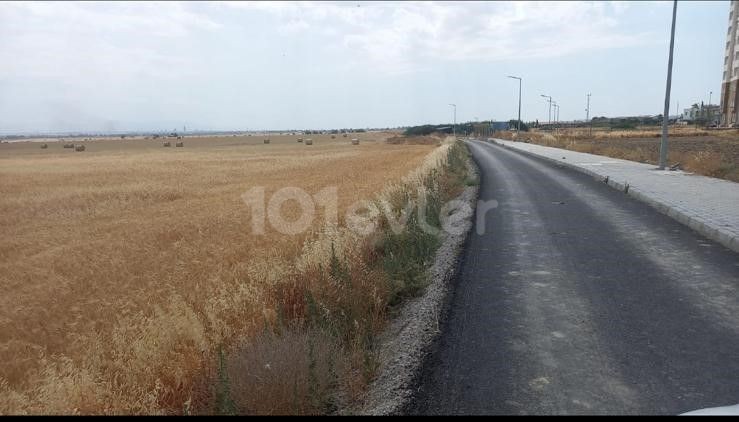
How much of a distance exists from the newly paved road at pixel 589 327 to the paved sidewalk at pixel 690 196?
0.31 meters

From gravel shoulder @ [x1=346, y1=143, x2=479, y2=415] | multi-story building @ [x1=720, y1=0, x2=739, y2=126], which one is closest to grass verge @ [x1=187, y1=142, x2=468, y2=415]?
gravel shoulder @ [x1=346, y1=143, x2=479, y2=415]

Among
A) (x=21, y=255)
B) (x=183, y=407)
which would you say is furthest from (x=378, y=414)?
(x=21, y=255)

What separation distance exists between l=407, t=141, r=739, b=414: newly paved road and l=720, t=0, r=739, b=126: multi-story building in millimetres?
93715

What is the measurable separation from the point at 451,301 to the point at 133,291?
516 cm

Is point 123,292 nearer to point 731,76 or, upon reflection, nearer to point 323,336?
point 323,336

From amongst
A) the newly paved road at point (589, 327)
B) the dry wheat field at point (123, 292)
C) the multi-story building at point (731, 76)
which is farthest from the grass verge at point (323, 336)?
the multi-story building at point (731, 76)

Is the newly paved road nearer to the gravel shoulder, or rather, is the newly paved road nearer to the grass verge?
the gravel shoulder

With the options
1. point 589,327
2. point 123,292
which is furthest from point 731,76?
point 123,292

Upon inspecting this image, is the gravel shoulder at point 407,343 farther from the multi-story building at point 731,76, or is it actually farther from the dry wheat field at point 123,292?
the multi-story building at point 731,76

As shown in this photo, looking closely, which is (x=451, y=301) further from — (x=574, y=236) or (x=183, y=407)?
(x=574, y=236)

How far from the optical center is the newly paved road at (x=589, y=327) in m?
3.56

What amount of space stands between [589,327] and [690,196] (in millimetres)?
9560

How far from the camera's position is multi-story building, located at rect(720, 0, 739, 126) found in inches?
3258

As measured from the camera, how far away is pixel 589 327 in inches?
189
